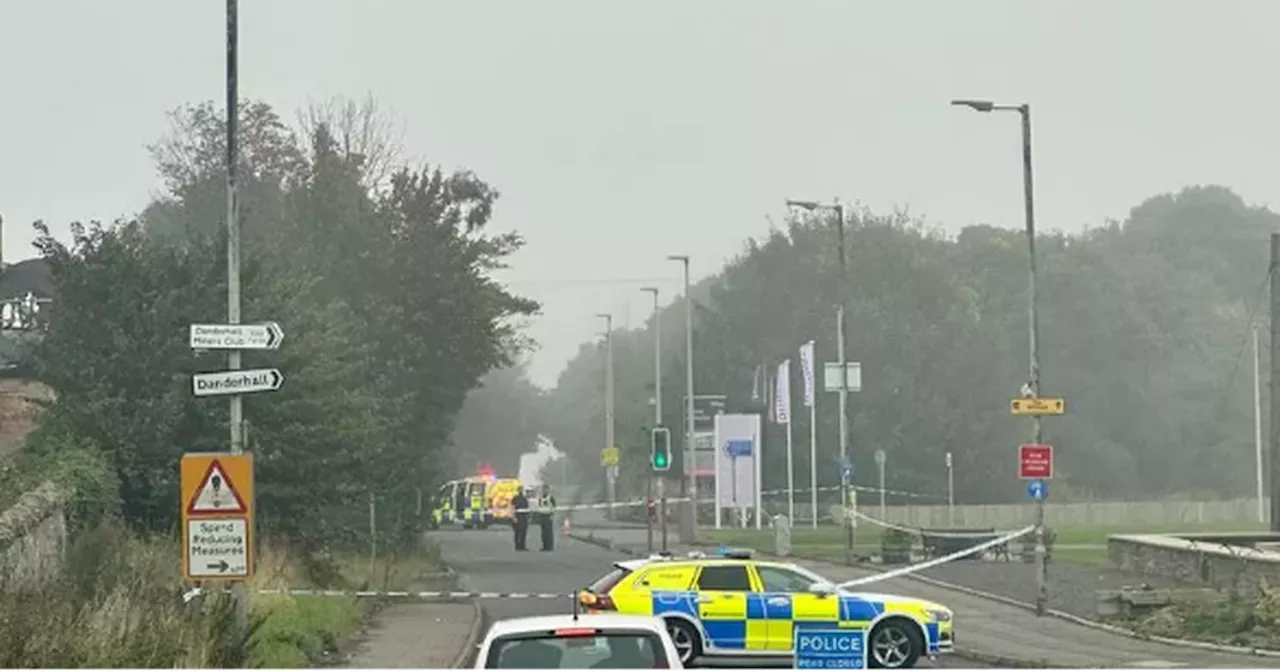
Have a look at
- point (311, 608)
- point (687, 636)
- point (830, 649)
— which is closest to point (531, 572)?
point (311, 608)

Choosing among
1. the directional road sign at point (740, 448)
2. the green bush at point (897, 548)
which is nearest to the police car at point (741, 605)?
the green bush at point (897, 548)

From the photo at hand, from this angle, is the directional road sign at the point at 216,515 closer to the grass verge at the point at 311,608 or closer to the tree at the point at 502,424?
the grass verge at the point at 311,608

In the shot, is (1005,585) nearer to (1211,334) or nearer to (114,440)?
(114,440)

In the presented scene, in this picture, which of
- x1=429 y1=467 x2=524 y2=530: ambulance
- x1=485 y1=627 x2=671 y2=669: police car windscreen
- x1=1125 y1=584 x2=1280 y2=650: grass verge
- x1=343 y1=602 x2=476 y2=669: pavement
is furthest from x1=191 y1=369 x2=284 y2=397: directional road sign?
x1=429 y1=467 x2=524 y2=530: ambulance

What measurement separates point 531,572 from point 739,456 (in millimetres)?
15151

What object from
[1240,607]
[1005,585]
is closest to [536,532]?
[1005,585]

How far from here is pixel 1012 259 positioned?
10606 cm

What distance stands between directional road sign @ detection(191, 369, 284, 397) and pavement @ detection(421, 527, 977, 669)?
663 cm

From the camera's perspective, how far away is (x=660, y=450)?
139 feet

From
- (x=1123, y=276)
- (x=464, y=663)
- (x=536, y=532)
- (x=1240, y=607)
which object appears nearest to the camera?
(x=464, y=663)

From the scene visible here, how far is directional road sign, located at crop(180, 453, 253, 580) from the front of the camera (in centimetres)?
1869

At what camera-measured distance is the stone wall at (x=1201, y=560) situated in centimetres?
2862

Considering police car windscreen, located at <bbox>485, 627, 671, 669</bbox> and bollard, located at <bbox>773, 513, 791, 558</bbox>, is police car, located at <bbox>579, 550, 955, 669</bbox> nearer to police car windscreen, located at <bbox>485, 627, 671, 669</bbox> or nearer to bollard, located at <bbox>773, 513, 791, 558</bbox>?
police car windscreen, located at <bbox>485, 627, 671, 669</bbox>

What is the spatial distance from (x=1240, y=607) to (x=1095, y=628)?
249 centimetres
